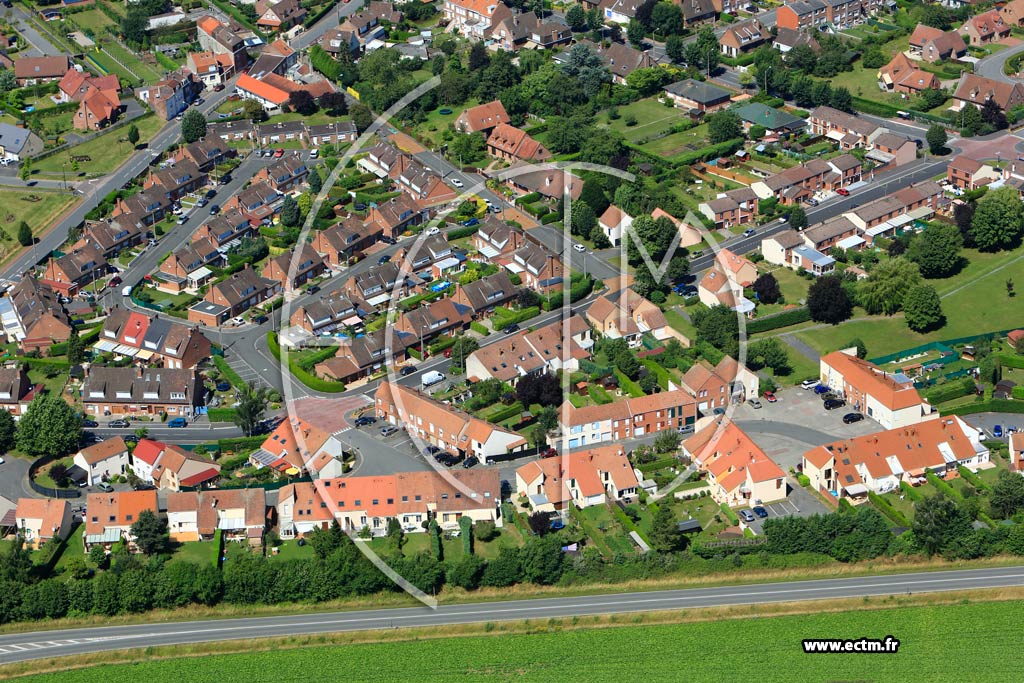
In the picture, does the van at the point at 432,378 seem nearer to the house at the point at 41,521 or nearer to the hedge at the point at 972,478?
the house at the point at 41,521

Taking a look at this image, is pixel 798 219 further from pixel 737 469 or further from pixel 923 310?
pixel 737 469

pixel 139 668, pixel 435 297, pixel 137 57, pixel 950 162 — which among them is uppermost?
pixel 137 57

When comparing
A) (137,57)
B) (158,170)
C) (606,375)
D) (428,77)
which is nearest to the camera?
(606,375)

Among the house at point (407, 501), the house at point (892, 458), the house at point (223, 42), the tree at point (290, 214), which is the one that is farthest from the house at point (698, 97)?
the house at point (407, 501)

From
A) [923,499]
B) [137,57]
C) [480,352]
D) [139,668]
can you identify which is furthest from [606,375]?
[137,57]

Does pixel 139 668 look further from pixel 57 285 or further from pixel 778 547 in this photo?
pixel 57 285

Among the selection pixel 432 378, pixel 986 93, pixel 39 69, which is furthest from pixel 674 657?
pixel 39 69

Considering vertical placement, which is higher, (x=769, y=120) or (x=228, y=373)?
(x=769, y=120)

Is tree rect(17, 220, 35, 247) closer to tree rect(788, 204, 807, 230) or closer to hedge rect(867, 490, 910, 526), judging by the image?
tree rect(788, 204, 807, 230)
